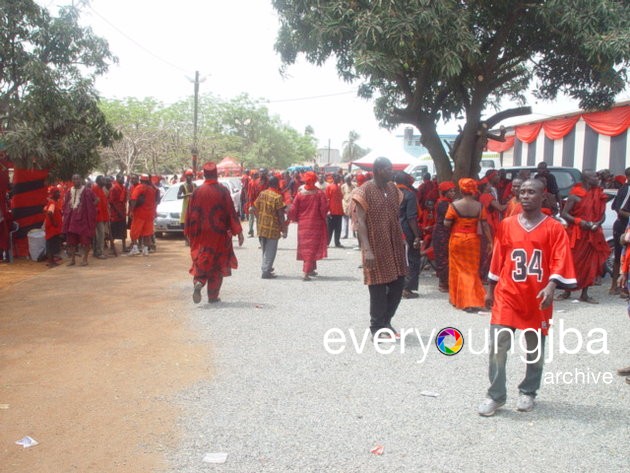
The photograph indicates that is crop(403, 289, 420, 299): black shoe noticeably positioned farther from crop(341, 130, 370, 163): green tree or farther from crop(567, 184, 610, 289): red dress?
crop(341, 130, 370, 163): green tree

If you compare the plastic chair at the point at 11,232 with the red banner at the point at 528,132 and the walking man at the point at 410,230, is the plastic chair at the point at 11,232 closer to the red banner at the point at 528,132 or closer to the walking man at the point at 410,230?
the walking man at the point at 410,230

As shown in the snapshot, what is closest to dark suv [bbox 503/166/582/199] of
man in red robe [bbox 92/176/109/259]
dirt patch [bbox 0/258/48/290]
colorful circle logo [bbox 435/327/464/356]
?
colorful circle logo [bbox 435/327/464/356]

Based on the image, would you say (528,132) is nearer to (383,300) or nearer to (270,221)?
(270,221)

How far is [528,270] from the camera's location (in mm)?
4660

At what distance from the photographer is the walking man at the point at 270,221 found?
11.1m

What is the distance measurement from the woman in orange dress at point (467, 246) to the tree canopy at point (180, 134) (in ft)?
75.9

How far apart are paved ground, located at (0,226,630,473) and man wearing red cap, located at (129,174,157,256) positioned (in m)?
5.48

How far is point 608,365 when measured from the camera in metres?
6.09

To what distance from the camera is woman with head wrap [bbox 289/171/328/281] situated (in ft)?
36.2

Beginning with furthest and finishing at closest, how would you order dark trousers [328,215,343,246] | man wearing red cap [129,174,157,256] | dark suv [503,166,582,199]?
dark trousers [328,215,343,246]
man wearing red cap [129,174,157,256]
dark suv [503,166,582,199]

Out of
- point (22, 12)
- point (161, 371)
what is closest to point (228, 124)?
point (22, 12)

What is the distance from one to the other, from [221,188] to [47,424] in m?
4.61

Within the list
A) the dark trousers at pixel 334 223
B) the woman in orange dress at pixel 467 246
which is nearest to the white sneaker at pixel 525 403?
the woman in orange dress at pixel 467 246

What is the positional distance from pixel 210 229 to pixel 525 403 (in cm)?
497
